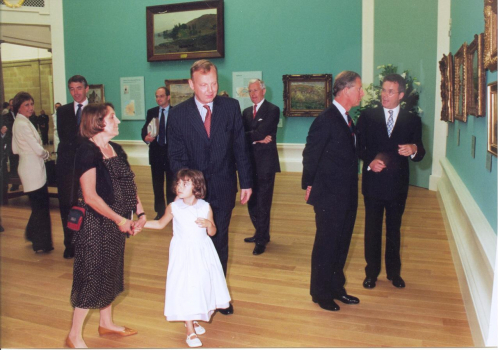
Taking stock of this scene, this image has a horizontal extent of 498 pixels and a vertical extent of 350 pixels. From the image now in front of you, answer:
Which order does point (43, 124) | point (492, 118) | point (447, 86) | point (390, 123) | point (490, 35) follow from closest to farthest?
point (490, 35), point (492, 118), point (390, 123), point (447, 86), point (43, 124)

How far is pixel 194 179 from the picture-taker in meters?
3.18

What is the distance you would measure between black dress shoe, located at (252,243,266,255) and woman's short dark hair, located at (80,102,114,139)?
3.10 meters

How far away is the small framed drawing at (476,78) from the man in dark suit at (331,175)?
1.01 m

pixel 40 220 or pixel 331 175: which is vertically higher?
pixel 331 175

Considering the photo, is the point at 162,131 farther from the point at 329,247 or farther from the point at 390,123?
the point at 329,247

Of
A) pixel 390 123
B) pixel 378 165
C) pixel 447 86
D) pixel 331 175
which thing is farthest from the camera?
pixel 447 86

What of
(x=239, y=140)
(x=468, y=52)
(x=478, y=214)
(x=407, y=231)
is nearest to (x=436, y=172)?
(x=407, y=231)

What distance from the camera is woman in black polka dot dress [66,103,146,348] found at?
10.00 ft

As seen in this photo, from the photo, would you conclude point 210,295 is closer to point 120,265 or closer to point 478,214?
point 120,265

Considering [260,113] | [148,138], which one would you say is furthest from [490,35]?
[148,138]

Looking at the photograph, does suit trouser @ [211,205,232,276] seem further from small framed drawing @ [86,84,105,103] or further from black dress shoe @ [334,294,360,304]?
small framed drawing @ [86,84,105,103]

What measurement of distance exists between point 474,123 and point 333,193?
6.33 ft

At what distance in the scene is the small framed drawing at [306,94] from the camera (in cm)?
1232

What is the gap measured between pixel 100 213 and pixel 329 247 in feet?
6.08
